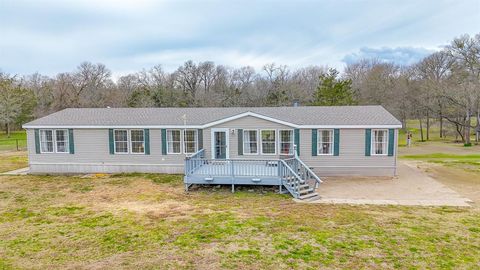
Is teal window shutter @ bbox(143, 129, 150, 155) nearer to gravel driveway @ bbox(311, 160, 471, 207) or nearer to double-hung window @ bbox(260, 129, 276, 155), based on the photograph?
double-hung window @ bbox(260, 129, 276, 155)

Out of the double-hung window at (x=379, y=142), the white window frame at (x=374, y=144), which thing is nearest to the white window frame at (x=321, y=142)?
the white window frame at (x=374, y=144)

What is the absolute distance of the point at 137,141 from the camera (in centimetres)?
1661

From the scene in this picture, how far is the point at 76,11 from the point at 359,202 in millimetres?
16241

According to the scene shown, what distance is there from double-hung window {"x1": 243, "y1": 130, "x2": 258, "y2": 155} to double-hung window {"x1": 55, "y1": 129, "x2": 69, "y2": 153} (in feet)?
31.0

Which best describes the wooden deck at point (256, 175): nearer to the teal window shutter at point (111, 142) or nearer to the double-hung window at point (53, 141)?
the teal window shutter at point (111, 142)

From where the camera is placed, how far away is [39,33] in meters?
19.5

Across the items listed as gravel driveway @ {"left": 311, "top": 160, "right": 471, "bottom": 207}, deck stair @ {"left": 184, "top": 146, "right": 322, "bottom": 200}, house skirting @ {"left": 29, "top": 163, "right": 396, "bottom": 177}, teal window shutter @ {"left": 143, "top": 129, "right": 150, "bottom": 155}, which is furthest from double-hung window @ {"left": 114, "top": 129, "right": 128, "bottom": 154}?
gravel driveway @ {"left": 311, "top": 160, "right": 471, "bottom": 207}

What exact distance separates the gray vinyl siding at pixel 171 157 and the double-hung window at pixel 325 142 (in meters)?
0.29

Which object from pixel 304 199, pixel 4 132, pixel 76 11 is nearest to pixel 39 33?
pixel 76 11

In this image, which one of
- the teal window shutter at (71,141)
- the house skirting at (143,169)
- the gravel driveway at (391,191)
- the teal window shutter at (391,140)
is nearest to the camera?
the gravel driveway at (391,191)

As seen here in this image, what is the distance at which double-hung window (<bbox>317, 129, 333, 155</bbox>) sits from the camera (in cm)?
1550

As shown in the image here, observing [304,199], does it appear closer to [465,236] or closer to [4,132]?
[465,236]

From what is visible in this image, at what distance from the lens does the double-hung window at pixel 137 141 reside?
16.5 m

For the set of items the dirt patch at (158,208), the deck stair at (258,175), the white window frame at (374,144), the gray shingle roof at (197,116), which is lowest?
the dirt patch at (158,208)
